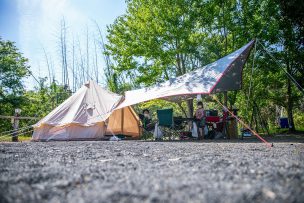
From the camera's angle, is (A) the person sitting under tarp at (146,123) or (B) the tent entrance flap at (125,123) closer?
(A) the person sitting under tarp at (146,123)

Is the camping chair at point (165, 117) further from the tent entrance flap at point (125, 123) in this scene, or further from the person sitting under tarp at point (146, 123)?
the tent entrance flap at point (125, 123)

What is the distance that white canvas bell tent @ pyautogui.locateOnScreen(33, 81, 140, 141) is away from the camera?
28.9 feet

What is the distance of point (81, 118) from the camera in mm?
9148

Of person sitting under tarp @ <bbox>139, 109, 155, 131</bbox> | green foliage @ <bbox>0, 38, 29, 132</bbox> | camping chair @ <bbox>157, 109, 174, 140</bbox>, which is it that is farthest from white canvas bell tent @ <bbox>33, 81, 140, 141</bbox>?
green foliage @ <bbox>0, 38, 29, 132</bbox>

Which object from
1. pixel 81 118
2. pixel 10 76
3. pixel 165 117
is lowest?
pixel 165 117

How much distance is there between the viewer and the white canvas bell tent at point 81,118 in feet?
28.9

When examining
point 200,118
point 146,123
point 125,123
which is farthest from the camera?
point 125,123

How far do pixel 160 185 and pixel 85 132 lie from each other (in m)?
8.04

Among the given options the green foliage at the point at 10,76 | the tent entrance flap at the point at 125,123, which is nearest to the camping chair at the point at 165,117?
the tent entrance flap at the point at 125,123

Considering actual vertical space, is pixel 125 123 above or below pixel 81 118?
below

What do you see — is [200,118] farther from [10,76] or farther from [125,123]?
[10,76]

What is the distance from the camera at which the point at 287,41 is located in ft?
33.1

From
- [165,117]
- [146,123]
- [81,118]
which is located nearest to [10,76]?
[81,118]

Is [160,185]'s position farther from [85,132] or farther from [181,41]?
[181,41]
